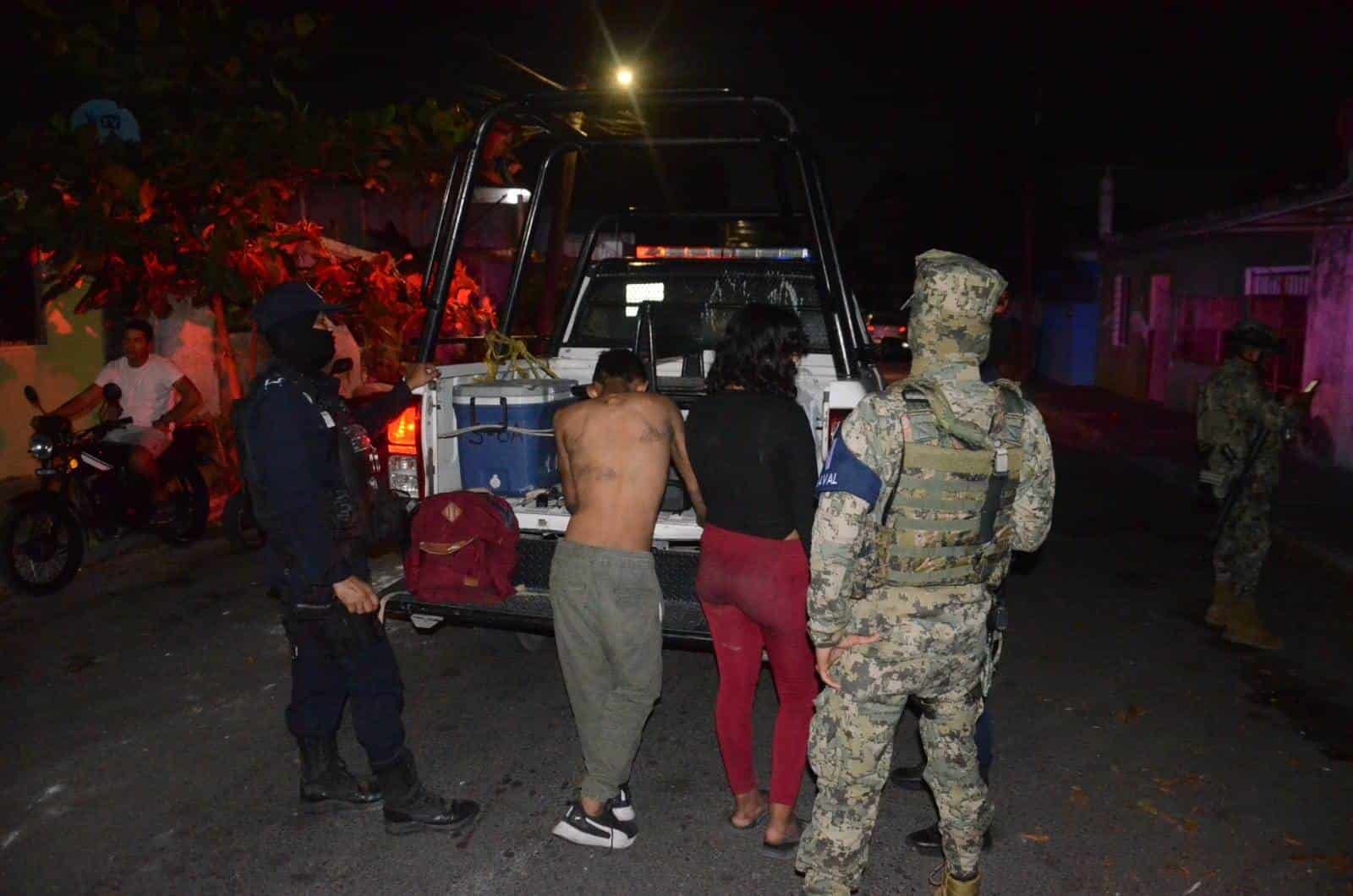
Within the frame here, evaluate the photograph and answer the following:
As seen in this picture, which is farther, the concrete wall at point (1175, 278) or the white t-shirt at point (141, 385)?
the concrete wall at point (1175, 278)

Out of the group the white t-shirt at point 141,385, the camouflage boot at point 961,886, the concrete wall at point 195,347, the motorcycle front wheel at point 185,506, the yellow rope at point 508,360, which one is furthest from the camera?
the concrete wall at point 195,347

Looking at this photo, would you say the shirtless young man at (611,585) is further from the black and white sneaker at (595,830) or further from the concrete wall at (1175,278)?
the concrete wall at (1175,278)

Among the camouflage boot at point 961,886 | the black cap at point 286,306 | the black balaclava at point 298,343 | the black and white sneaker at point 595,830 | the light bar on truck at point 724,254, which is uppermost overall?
the light bar on truck at point 724,254

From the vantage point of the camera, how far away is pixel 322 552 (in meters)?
3.75

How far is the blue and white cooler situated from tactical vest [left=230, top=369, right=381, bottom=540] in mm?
1319

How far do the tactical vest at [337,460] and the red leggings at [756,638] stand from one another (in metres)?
1.22

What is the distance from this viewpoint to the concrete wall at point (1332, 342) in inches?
524

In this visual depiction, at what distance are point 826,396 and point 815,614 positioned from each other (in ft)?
6.23

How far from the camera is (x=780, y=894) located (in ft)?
12.0

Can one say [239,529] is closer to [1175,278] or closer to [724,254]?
[724,254]

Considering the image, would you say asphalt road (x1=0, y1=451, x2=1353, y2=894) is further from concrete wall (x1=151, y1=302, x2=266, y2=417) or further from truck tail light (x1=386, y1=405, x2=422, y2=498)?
concrete wall (x1=151, y1=302, x2=266, y2=417)

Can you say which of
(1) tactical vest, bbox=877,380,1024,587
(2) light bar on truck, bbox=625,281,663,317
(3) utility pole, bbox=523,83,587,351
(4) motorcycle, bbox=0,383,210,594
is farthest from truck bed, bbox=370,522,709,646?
(3) utility pole, bbox=523,83,587,351

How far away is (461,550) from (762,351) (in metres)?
1.79

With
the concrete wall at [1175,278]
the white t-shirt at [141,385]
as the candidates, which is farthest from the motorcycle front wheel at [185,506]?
the concrete wall at [1175,278]
